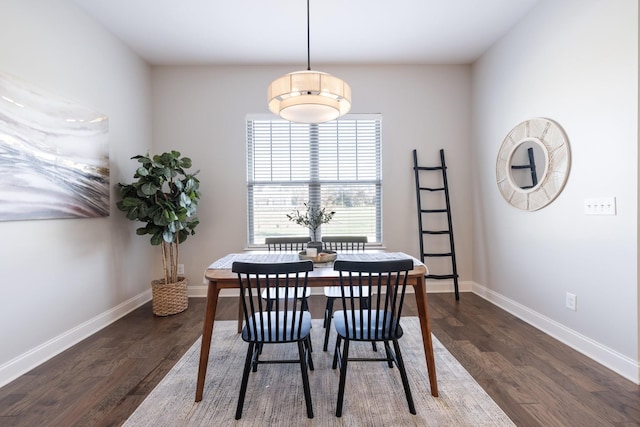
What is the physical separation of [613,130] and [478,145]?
1713 millimetres

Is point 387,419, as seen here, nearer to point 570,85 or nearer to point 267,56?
point 570,85

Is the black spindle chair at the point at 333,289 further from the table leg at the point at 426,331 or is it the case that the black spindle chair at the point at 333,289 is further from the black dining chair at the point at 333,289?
the table leg at the point at 426,331

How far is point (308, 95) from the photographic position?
6.57 feet

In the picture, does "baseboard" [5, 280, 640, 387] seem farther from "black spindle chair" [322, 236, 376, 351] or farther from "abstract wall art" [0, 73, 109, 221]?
"black spindle chair" [322, 236, 376, 351]

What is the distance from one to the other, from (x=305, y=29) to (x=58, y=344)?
11.6 feet

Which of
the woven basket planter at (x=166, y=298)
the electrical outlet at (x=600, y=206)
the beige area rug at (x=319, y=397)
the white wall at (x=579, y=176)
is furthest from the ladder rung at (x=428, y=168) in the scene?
the woven basket planter at (x=166, y=298)

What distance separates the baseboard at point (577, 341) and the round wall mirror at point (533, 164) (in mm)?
1013

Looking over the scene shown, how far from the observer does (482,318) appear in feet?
10.2

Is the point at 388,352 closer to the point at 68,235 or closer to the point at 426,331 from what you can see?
the point at 426,331

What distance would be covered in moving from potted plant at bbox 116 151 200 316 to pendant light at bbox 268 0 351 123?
162 cm

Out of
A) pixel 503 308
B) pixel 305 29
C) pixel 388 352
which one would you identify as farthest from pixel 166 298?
pixel 503 308

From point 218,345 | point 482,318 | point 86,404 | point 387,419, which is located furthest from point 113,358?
point 482,318

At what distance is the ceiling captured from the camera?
2795 mm

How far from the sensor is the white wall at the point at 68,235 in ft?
7.08
